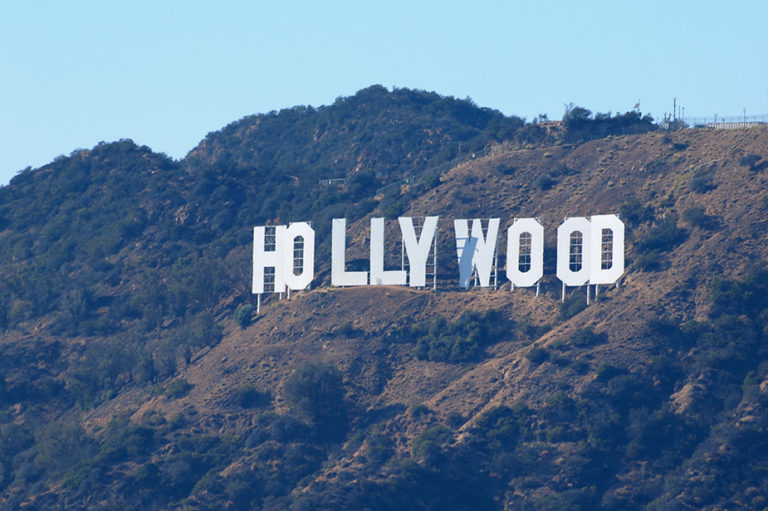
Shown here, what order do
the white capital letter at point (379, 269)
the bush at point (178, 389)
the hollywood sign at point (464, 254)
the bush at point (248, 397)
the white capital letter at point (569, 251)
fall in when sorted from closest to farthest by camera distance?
1. the hollywood sign at point (464, 254)
2. the white capital letter at point (569, 251)
3. the bush at point (248, 397)
4. the bush at point (178, 389)
5. the white capital letter at point (379, 269)

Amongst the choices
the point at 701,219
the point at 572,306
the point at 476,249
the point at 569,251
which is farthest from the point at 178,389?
the point at 701,219

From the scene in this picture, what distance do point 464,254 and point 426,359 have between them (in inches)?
275

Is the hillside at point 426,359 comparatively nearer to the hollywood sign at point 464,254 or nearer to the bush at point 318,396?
the bush at point 318,396

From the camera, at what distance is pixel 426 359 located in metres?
81.7

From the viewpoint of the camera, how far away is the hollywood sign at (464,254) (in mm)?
78938

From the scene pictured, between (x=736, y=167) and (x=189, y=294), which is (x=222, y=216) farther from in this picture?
(x=736, y=167)

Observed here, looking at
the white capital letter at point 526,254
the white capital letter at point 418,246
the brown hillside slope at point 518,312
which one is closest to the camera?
the brown hillside slope at point 518,312

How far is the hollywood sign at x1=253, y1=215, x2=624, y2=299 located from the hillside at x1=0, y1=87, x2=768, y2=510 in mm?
1587

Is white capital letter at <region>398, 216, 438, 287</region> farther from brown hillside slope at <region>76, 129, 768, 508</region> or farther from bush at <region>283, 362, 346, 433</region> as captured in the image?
bush at <region>283, 362, 346, 433</region>

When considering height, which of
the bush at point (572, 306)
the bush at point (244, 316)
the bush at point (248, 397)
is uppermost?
the bush at point (572, 306)

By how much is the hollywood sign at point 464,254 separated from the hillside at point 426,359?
1.59m

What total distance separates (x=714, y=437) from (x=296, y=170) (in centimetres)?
5807

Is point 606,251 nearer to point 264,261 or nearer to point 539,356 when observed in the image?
point 539,356

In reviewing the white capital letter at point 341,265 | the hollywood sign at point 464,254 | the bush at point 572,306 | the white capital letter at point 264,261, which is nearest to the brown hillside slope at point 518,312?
the bush at point 572,306
